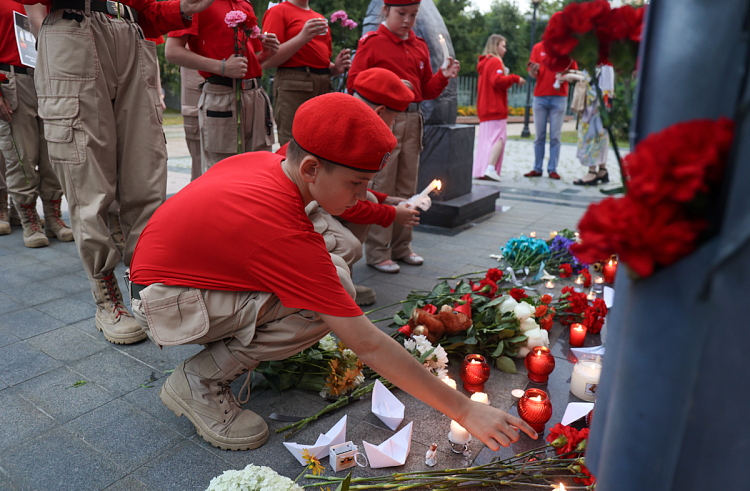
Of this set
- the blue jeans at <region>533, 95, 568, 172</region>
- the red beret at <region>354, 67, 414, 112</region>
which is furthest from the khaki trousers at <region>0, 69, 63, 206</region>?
the blue jeans at <region>533, 95, 568, 172</region>

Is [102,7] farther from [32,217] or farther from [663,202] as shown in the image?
[663,202]

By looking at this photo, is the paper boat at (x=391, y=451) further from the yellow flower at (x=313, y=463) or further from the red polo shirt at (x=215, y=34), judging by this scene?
the red polo shirt at (x=215, y=34)

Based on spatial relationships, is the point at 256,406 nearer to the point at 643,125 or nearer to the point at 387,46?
the point at 643,125

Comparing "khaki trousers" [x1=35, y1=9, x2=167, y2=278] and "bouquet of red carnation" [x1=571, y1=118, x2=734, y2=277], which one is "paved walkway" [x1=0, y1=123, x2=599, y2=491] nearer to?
"khaki trousers" [x1=35, y1=9, x2=167, y2=278]

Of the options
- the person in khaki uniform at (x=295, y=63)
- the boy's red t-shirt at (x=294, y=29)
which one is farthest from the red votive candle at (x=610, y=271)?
the boy's red t-shirt at (x=294, y=29)

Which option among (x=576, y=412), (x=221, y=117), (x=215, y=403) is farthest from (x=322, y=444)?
(x=221, y=117)

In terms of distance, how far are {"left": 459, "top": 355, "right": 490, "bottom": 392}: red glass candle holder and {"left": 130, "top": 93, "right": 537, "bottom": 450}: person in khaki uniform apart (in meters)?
0.64

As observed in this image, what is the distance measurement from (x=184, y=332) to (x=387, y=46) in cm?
269

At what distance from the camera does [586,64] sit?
2.89 ft

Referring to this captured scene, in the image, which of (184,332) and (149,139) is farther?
(149,139)

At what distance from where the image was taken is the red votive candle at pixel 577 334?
2.69 m

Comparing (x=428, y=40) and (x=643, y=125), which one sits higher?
(x=428, y=40)

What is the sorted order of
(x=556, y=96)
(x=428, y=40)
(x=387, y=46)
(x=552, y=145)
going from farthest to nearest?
(x=552, y=145) → (x=556, y=96) → (x=428, y=40) → (x=387, y=46)

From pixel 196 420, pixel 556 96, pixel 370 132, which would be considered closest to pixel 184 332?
pixel 196 420
